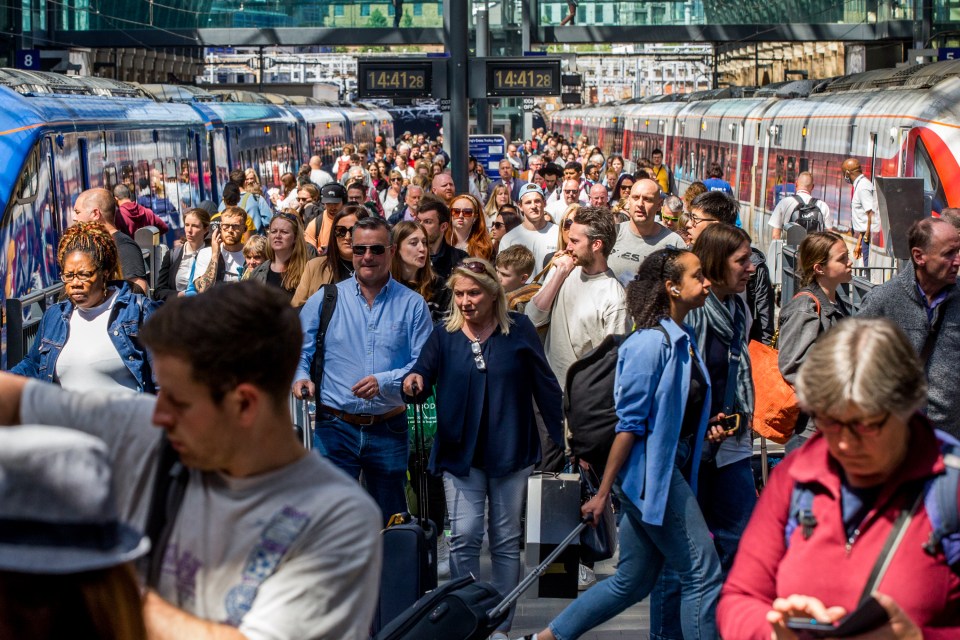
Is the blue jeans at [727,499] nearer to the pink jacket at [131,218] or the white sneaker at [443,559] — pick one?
the white sneaker at [443,559]

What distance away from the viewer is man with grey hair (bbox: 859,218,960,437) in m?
6.07

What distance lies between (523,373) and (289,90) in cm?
6497

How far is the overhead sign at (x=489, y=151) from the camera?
76.6 ft

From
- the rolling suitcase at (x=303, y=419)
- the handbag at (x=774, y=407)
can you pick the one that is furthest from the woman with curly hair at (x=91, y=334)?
the handbag at (x=774, y=407)

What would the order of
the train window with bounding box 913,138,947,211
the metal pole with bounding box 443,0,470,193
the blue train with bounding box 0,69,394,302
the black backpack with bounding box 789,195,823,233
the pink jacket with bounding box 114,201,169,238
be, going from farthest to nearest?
the black backpack with bounding box 789,195,823,233
the metal pole with bounding box 443,0,470,193
the train window with bounding box 913,138,947,211
the pink jacket with bounding box 114,201,169,238
the blue train with bounding box 0,69,394,302

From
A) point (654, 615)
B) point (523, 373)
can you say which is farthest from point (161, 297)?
point (654, 615)

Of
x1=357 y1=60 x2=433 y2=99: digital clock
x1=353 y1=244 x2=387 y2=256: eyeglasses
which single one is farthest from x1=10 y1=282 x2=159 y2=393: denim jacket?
x1=357 y1=60 x2=433 y2=99: digital clock

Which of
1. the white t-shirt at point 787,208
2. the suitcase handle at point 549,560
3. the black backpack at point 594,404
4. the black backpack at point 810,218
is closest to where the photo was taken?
the black backpack at point 594,404

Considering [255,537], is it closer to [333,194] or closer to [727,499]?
[727,499]

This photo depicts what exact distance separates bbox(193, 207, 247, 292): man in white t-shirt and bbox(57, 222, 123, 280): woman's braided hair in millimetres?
3569

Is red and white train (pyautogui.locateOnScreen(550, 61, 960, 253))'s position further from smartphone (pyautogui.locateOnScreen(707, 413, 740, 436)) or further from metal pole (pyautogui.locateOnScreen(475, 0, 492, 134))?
metal pole (pyautogui.locateOnScreen(475, 0, 492, 134))

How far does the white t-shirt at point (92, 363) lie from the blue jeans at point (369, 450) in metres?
0.91

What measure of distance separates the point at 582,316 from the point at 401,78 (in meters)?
8.21

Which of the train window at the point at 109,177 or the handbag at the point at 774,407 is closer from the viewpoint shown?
the handbag at the point at 774,407
